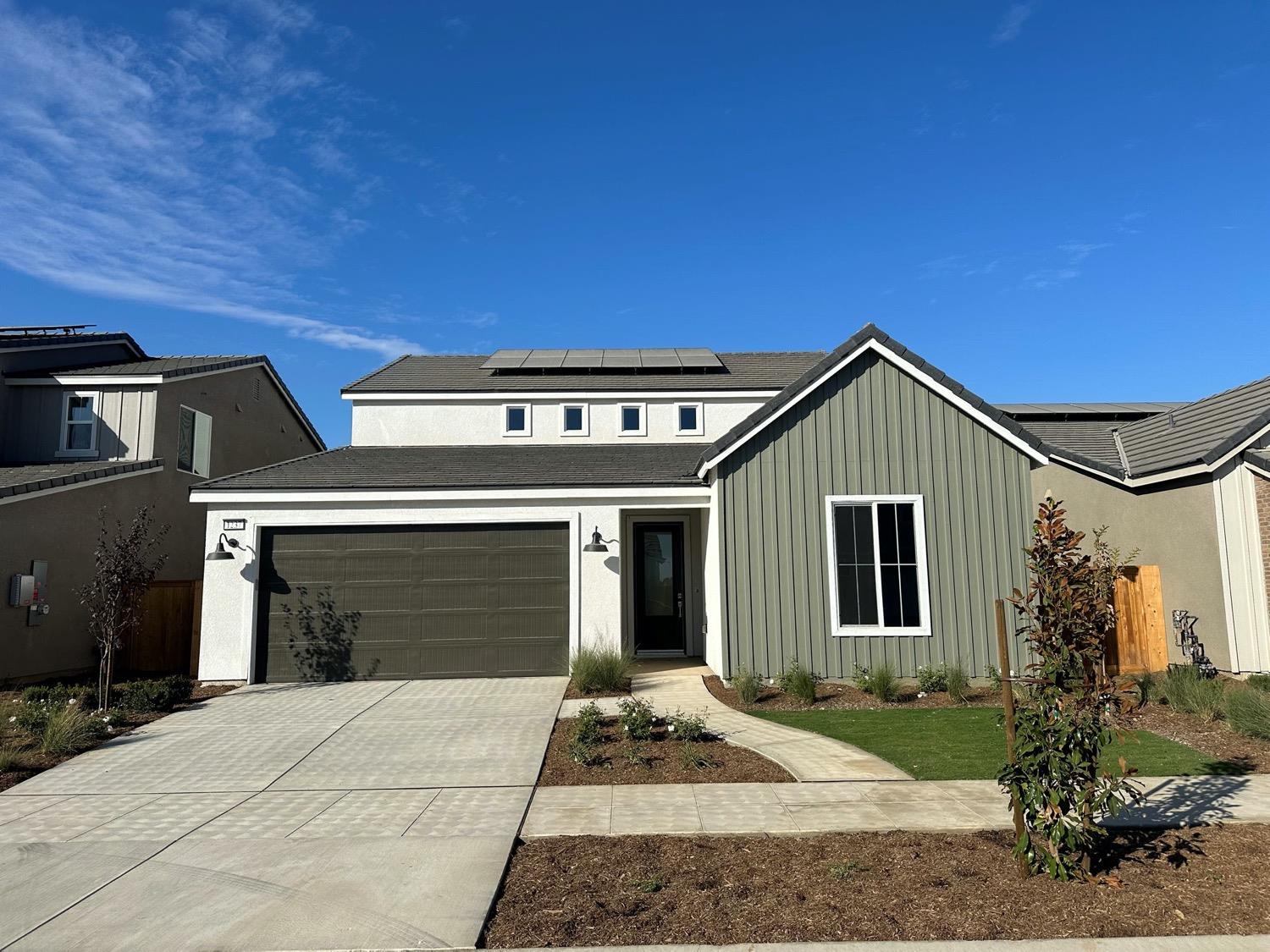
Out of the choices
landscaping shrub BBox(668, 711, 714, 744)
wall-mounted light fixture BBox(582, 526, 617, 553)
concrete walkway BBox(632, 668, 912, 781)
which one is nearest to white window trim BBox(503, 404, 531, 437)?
wall-mounted light fixture BBox(582, 526, 617, 553)

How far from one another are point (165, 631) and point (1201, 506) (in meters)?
18.3

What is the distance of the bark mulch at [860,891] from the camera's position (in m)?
4.48

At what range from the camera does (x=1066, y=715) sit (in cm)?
504

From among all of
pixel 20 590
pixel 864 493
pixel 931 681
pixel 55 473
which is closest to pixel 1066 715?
pixel 931 681

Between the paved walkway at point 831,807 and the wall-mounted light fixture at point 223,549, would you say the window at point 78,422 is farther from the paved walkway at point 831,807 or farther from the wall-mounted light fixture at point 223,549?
the paved walkway at point 831,807

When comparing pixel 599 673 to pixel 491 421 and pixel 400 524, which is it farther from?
pixel 491 421

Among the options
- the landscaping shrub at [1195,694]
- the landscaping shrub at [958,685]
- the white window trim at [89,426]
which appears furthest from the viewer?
the white window trim at [89,426]

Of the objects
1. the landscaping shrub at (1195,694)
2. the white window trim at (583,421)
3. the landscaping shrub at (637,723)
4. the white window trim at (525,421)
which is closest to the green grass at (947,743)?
the landscaping shrub at (1195,694)

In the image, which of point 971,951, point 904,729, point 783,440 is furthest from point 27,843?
point 783,440

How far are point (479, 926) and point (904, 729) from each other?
646cm

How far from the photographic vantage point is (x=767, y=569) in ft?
39.7

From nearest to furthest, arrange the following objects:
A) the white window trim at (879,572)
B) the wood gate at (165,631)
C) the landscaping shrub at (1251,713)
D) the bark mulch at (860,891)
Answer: the bark mulch at (860,891) → the landscaping shrub at (1251,713) → the white window trim at (879,572) → the wood gate at (165,631)

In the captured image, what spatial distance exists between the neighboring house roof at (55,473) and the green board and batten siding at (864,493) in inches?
465

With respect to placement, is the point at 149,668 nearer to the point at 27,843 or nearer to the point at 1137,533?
the point at 27,843
